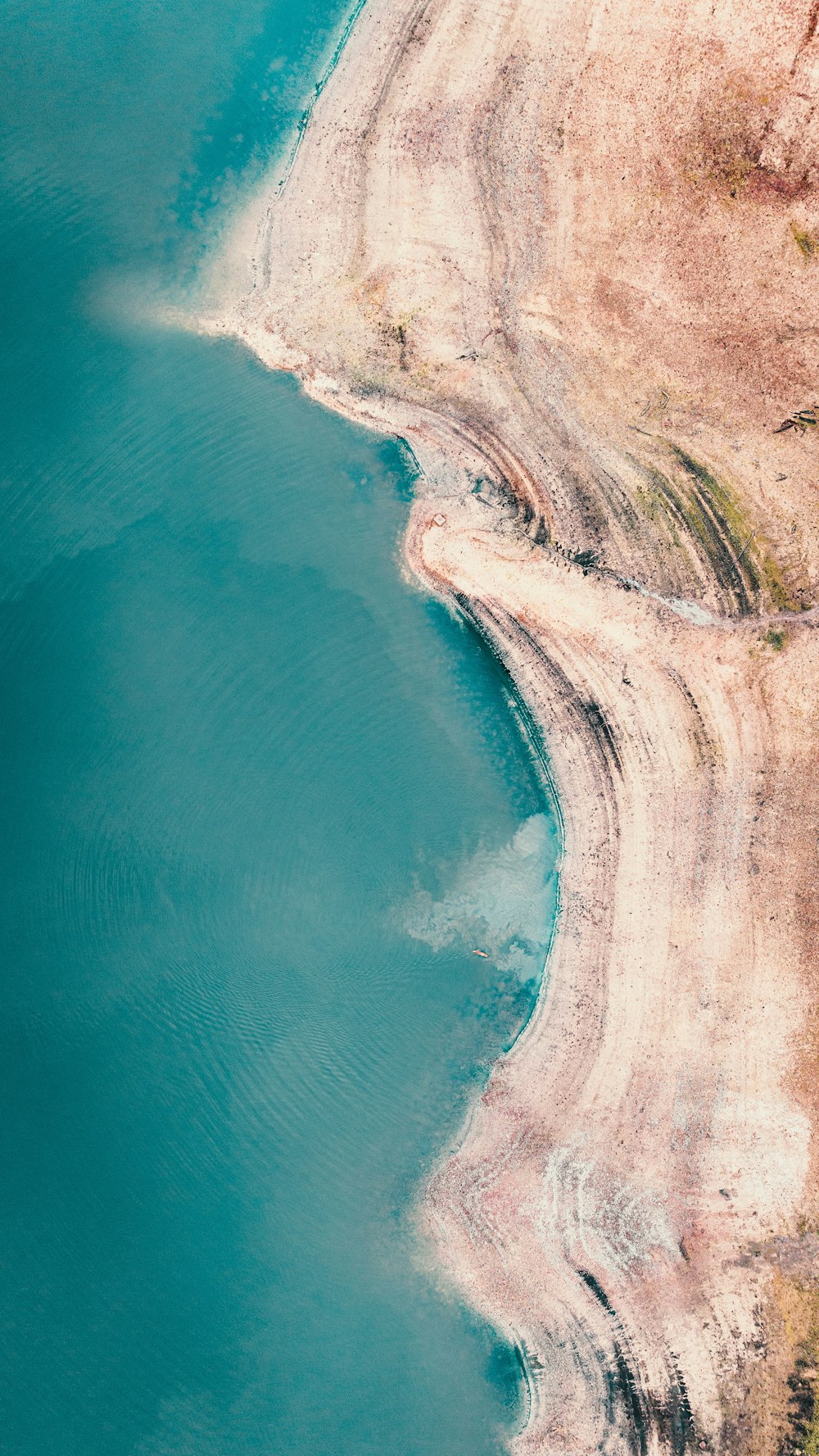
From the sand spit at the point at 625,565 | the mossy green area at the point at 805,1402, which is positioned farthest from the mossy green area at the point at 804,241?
the mossy green area at the point at 805,1402

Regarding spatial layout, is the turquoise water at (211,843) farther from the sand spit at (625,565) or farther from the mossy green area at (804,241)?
the mossy green area at (804,241)

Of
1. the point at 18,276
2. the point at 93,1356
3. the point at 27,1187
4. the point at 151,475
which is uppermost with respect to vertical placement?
the point at 18,276

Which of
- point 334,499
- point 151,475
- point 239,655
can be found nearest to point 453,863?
point 239,655

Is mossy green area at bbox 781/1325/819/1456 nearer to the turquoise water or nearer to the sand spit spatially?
the sand spit

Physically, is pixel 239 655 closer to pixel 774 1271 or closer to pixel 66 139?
pixel 66 139

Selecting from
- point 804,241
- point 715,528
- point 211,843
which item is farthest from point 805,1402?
point 804,241

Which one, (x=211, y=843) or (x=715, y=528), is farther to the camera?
(x=211, y=843)

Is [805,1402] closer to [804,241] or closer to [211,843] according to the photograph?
[211,843]
